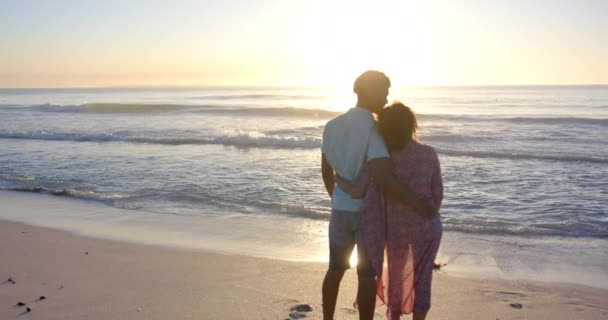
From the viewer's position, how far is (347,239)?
3545mm

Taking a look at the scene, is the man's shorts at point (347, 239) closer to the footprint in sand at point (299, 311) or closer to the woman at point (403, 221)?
the woman at point (403, 221)

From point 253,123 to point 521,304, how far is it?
2314 centimetres

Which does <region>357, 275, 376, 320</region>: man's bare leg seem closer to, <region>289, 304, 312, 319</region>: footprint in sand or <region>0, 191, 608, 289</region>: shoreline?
<region>289, 304, 312, 319</region>: footprint in sand

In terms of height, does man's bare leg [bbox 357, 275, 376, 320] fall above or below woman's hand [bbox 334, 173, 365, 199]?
below

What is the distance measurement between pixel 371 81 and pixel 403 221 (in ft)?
2.84

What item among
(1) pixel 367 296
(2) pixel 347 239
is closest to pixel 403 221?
(2) pixel 347 239

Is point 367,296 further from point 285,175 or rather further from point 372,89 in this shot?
point 285,175

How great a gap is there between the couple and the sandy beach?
31.8 inches

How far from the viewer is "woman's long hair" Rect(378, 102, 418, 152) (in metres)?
3.29

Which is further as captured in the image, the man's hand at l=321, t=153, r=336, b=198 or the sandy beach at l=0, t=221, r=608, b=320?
the sandy beach at l=0, t=221, r=608, b=320

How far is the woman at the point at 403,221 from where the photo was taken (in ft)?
10.9

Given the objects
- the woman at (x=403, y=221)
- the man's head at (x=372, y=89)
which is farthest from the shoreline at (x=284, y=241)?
the man's head at (x=372, y=89)

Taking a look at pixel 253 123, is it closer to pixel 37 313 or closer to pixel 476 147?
pixel 476 147

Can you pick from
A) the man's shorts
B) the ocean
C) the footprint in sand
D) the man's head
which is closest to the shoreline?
the ocean
